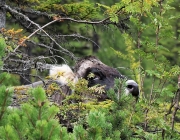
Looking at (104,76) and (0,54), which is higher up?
(0,54)

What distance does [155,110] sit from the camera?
6.05 meters

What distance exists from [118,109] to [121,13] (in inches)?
107

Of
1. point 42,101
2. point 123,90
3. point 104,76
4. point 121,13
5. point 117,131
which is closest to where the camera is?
point 42,101

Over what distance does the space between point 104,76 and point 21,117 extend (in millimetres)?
5134

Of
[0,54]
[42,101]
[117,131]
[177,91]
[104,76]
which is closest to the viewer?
[42,101]

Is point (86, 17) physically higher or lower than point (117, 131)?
higher

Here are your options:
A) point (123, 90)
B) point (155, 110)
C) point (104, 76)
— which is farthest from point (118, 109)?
point (104, 76)

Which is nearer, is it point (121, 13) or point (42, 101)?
point (42, 101)

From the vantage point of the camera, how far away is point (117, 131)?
493 cm

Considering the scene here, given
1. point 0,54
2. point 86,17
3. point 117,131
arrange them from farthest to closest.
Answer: point 86,17 < point 117,131 < point 0,54

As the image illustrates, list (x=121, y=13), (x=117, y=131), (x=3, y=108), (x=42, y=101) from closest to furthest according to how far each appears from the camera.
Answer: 1. (x=42, y=101)
2. (x=3, y=108)
3. (x=117, y=131)
4. (x=121, y=13)

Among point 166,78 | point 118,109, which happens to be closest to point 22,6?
point 166,78

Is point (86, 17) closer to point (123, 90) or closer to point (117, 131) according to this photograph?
point (123, 90)

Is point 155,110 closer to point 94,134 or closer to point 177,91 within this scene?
point 177,91
